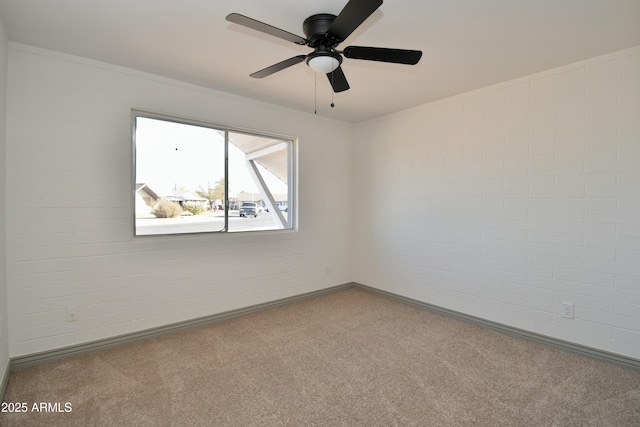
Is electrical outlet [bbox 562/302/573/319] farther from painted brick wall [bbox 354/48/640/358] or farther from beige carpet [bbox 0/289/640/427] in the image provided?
beige carpet [bbox 0/289/640/427]

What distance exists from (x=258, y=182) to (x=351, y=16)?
2676mm

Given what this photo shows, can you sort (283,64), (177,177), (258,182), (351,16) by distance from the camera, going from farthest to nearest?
1. (258,182)
2. (177,177)
3. (283,64)
4. (351,16)

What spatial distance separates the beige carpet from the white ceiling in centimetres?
259

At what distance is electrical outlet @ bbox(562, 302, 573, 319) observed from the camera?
2.86 metres

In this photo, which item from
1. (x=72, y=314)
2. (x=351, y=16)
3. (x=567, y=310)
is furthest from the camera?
(x=567, y=310)

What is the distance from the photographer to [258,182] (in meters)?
4.07

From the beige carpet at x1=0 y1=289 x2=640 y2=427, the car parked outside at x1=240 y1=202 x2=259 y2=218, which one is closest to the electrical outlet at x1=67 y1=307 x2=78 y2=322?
the beige carpet at x1=0 y1=289 x2=640 y2=427

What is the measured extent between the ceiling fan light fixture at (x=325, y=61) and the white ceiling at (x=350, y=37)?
0.31 meters

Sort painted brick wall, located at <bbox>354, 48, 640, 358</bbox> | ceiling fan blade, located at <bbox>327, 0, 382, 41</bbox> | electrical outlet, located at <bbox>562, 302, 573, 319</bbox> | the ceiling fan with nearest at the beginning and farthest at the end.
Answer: ceiling fan blade, located at <bbox>327, 0, 382, 41</bbox>, the ceiling fan, painted brick wall, located at <bbox>354, 48, 640, 358</bbox>, electrical outlet, located at <bbox>562, 302, 573, 319</bbox>

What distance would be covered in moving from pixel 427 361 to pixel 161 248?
2.72 metres

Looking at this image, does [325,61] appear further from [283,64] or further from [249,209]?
[249,209]

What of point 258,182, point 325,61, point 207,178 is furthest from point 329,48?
point 258,182

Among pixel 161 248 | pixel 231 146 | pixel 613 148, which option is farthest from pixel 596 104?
pixel 161 248

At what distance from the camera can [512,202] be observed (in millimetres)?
3234
